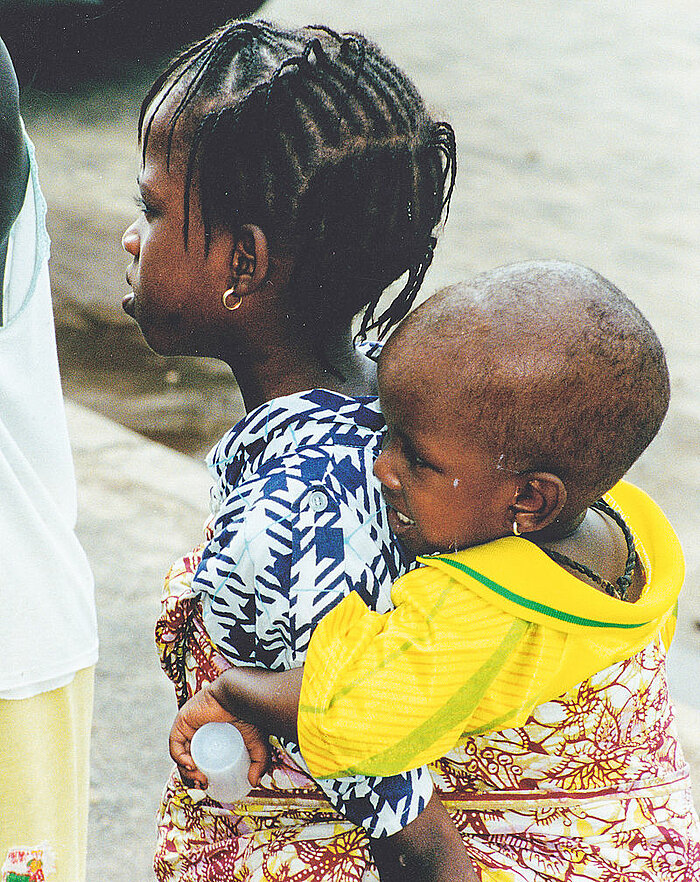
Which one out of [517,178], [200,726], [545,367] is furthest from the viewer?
[517,178]

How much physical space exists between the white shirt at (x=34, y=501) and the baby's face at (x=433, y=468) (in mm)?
448

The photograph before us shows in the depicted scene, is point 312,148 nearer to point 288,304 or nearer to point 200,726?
point 288,304

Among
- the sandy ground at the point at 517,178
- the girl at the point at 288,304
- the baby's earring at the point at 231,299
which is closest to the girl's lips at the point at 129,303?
the girl at the point at 288,304

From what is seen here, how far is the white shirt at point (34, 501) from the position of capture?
130cm

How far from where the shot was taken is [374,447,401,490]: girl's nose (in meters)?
1.13

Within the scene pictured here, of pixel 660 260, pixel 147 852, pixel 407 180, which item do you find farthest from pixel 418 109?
pixel 660 260

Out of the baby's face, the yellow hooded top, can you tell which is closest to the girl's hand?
the yellow hooded top

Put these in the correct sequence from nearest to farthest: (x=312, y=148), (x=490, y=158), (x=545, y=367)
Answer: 1. (x=545, y=367)
2. (x=312, y=148)
3. (x=490, y=158)

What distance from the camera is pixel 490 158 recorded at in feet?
22.5

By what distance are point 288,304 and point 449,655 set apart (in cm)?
43

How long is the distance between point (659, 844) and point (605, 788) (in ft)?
0.31

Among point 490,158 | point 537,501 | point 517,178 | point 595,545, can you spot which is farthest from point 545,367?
point 490,158

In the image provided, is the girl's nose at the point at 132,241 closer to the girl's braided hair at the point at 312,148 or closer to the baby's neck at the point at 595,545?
the girl's braided hair at the point at 312,148

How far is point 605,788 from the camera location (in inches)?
48.6
